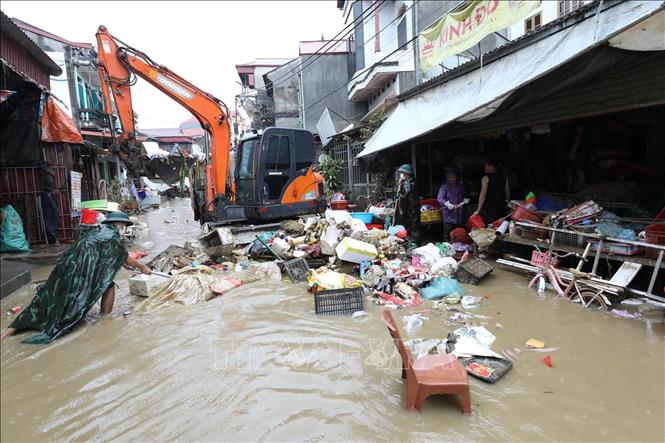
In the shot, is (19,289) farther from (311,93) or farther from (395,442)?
(311,93)

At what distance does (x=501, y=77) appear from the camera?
18.9 feet

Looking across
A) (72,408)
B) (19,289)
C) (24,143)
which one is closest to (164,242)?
(24,143)

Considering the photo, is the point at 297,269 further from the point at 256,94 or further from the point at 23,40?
the point at 256,94

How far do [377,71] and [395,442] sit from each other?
46.0ft

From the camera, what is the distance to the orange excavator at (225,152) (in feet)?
26.0

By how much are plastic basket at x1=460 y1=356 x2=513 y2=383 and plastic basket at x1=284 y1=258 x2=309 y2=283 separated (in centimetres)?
347

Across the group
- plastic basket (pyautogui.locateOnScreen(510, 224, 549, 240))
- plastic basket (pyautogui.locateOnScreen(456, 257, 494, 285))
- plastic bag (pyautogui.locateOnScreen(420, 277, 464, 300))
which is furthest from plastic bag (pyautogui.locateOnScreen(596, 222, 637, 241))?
plastic bag (pyautogui.locateOnScreen(420, 277, 464, 300))

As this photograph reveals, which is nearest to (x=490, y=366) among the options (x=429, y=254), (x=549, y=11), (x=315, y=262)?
(x=429, y=254)

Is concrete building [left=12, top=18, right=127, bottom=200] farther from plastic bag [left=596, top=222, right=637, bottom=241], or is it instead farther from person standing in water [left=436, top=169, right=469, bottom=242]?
plastic bag [left=596, top=222, right=637, bottom=241]

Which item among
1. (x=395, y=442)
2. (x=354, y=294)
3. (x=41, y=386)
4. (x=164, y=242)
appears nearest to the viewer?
(x=395, y=442)

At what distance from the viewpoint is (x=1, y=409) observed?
2572 millimetres

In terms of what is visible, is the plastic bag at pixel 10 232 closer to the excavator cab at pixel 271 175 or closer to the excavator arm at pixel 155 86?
the excavator arm at pixel 155 86

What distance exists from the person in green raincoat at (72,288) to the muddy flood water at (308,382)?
0.22 metres

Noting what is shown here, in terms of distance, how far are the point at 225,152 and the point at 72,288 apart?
503cm
